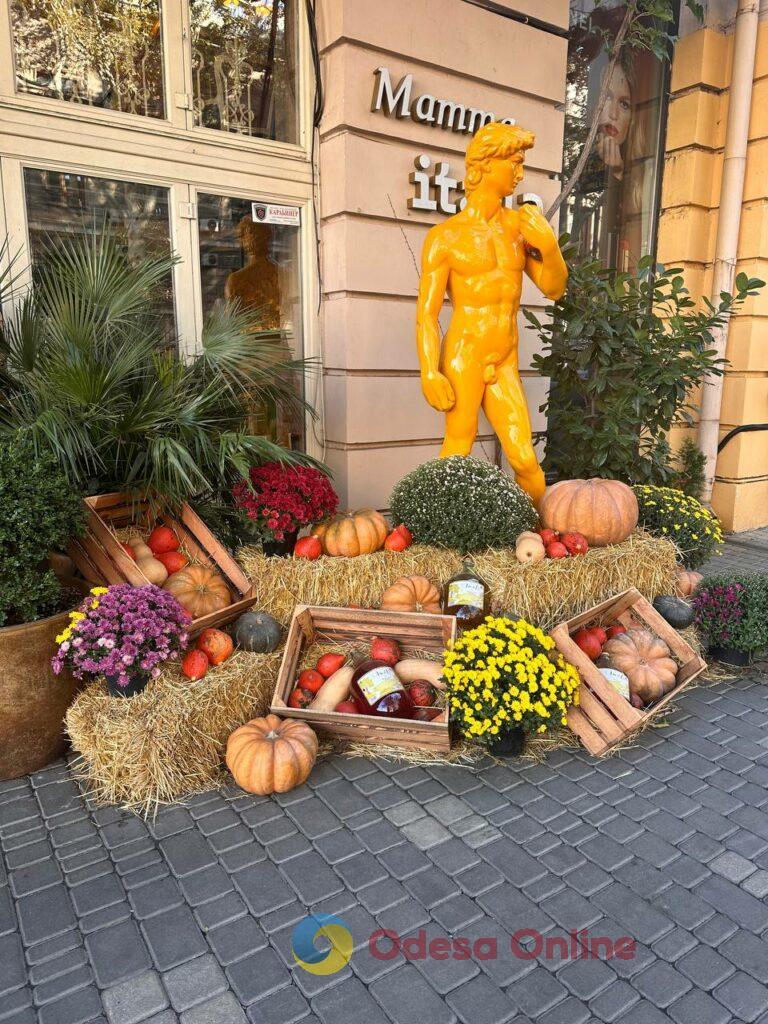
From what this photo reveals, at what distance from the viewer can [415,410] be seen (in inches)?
217

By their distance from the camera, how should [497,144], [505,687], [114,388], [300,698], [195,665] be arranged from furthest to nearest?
[497,144] < [114,388] < [300,698] < [195,665] < [505,687]

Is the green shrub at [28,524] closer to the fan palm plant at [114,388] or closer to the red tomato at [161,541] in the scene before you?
the fan palm plant at [114,388]

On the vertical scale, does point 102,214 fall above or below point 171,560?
above

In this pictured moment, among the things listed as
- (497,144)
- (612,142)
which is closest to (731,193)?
(612,142)

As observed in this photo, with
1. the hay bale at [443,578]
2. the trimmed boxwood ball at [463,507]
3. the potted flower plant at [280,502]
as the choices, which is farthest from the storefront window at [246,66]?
the hay bale at [443,578]

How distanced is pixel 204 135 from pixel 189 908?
179 inches

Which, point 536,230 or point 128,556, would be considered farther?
point 536,230

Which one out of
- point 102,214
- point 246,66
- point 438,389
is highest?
point 246,66

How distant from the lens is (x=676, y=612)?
4082mm

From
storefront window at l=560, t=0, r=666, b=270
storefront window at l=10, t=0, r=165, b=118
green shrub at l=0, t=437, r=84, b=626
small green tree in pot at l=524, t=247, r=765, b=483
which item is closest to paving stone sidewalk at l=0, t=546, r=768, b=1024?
green shrub at l=0, t=437, r=84, b=626

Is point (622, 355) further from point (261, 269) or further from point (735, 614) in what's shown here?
point (261, 269)

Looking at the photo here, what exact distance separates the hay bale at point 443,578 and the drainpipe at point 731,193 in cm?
388

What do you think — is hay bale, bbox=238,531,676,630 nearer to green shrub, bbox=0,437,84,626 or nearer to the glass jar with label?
the glass jar with label

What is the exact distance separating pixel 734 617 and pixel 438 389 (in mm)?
2208
